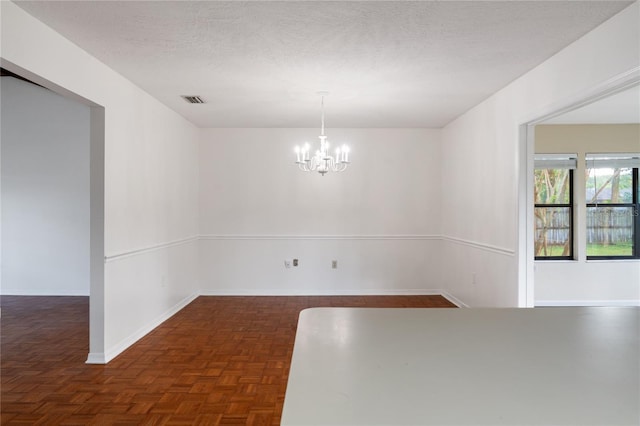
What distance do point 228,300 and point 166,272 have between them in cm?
101

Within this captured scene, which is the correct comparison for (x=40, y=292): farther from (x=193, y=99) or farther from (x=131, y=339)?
(x=193, y=99)

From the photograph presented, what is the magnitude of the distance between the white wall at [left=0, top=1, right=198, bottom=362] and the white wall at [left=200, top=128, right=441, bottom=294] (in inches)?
23.7

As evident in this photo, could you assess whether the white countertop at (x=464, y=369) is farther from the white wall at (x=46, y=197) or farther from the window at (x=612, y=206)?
the white wall at (x=46, y=197)

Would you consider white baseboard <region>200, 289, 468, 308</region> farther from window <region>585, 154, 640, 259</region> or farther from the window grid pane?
window <region>585, 154, 640, 259</region>

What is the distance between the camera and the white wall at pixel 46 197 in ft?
15.5

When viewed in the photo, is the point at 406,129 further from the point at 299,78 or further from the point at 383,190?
the point at 299,78

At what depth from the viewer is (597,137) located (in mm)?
4418

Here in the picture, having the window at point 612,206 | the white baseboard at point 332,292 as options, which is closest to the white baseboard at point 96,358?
the white baseboard at point 332,292

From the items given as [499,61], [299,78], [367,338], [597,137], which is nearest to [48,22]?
[299,78]

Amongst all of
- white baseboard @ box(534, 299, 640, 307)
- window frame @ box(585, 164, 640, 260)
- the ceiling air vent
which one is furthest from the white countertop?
window frame @ box(585, 164, 640, 260)

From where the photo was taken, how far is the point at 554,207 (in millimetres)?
4484

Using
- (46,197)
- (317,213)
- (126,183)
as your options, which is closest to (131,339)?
(126,183)

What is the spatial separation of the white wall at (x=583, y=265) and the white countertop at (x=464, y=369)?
3.79 metres

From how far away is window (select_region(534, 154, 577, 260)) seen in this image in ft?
14.5
